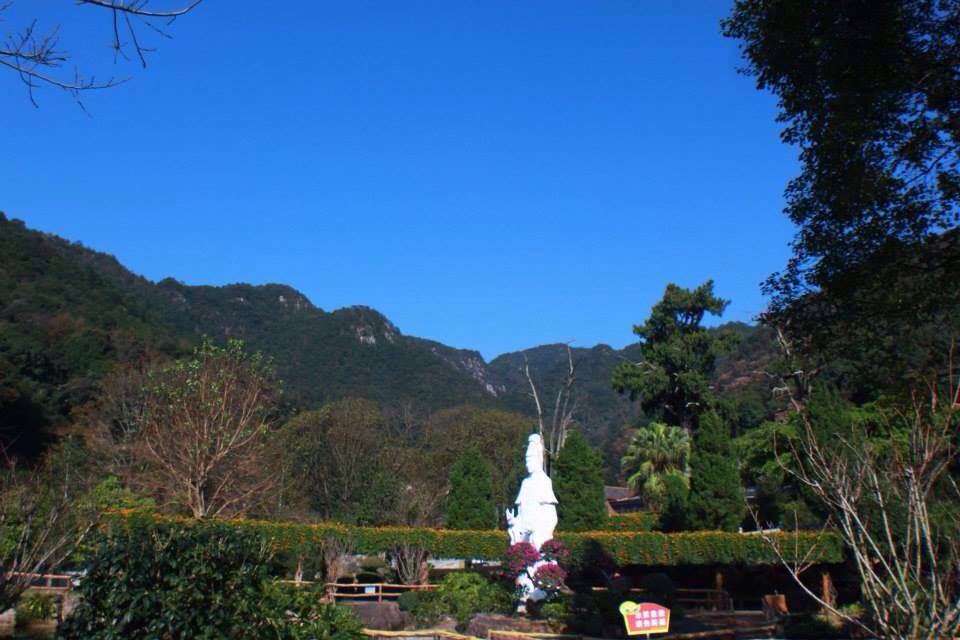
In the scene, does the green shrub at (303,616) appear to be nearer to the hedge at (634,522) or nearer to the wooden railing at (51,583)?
the wooden railing at (51,583)

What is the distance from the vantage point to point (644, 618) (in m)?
10.4

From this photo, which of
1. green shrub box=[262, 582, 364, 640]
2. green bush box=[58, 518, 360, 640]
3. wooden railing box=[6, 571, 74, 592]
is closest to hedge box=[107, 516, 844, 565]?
wooden railing box=[6, 571, 74, 592]

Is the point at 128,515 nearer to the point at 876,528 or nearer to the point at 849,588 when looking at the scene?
the point at 876,528

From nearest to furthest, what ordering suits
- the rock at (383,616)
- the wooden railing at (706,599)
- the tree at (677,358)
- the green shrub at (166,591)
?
the green shrub at (166,591) < the rock at (383,616) < the wooden railing at (706,599) < the tree at (677,358)

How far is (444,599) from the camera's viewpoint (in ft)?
59.1

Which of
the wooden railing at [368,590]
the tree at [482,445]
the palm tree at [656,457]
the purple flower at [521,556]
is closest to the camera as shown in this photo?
the purple flower at [521,556]

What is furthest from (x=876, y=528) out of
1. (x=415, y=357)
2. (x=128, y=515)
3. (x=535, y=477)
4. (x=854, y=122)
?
(x=415, y=357)

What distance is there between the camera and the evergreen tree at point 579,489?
27234mm

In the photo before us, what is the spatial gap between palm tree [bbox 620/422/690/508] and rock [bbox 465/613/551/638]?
14424mm

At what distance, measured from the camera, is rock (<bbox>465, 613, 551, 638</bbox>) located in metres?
16.1

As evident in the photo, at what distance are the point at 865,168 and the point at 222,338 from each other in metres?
77.7

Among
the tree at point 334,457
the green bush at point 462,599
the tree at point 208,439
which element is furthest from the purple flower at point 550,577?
the tree at point 334,457

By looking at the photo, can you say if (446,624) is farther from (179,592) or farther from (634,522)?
(634,522)

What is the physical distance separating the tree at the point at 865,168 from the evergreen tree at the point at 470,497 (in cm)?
1991
